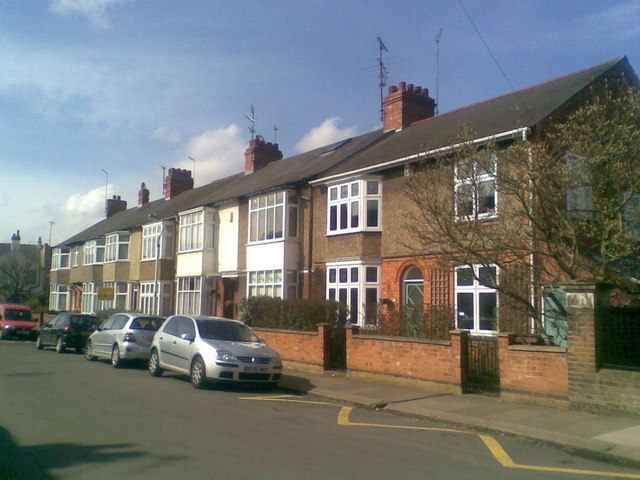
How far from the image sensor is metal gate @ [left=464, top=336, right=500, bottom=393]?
1202 cm

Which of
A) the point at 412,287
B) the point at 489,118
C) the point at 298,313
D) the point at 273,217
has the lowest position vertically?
the point at 298,313

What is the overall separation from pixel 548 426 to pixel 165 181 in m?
34.9

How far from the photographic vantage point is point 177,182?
39.8 m

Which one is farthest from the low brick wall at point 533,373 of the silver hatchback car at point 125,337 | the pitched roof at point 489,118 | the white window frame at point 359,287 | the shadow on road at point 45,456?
the silver hatchback car at point 125,337

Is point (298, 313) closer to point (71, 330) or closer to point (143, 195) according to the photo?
point (71, 330)

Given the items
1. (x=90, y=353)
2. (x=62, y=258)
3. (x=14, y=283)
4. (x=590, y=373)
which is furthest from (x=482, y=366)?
(x=14, y=283)

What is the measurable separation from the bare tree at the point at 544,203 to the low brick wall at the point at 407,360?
176cm

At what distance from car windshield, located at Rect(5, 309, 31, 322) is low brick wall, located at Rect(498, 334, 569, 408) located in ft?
91.8

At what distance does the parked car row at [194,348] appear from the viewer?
41.9ft

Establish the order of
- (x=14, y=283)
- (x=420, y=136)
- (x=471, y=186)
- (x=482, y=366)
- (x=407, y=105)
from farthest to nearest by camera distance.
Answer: (x=14, y=283) < (x=407, y=105) < (x=420, y=136) < (x=471, y=186) < (x=482, y=366)

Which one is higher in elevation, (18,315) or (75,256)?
(75,256)

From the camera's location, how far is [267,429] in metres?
8.71

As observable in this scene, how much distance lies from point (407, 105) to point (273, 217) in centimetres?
724

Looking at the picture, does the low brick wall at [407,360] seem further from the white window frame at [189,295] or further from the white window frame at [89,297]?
the white window frame at [89,297]
